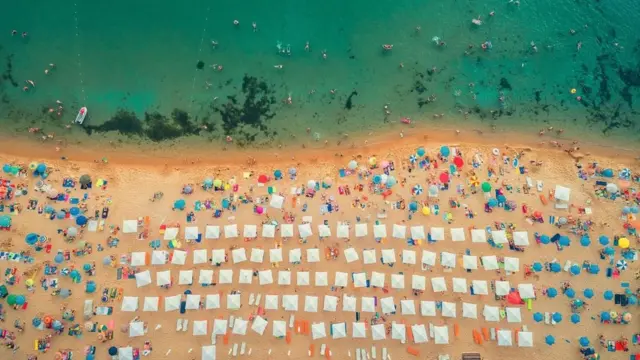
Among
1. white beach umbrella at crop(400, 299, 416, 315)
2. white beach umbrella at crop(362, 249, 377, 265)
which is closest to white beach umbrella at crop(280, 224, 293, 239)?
white beach umbrella at crop(362, 249, 377, 265)

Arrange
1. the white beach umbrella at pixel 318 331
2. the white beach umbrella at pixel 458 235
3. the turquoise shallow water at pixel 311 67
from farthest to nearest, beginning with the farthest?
the turquoise shallow water at pixel 311 67 → the white beach umbrella at pixel 458 235 → the white beach umbrella at pixel 318 331

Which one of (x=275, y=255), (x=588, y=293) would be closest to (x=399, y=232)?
(x=275, y=255)

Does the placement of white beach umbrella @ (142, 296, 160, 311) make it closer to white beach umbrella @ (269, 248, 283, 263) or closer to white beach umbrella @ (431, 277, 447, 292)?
white beach umbrella @ (269, 248, 283, 263)

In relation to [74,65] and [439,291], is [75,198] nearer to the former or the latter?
[74,65]

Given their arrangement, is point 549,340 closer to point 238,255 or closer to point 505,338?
point 505,338

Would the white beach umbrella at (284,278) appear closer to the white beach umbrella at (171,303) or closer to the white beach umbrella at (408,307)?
the white beach umbrella at (171,303)

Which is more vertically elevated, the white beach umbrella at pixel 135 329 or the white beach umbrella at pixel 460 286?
the white beach umbrella at pixel 460 286

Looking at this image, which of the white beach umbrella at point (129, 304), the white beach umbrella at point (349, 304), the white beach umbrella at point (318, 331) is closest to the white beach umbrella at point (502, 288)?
the white beach umbrella at point (349, 304)
